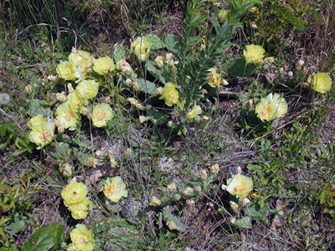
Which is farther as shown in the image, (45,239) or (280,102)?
(280,102)

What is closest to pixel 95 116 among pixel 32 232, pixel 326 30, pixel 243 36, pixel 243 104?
pixel 32 232

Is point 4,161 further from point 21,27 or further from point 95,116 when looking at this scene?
point 21,27

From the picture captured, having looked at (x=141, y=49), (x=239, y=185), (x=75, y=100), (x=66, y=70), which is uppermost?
(x=141, y=49)

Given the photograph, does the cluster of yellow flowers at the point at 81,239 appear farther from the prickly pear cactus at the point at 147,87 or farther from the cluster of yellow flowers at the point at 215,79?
the cluster of yellow flowers at the point at 215,79

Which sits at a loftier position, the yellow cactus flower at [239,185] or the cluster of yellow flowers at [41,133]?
the cluster of yellow flowers at [41,133]

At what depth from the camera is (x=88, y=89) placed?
226cm

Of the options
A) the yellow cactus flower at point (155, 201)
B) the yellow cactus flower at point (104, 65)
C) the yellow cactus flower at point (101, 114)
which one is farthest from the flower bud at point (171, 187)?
the yellow cactus flower at point (104, 65)

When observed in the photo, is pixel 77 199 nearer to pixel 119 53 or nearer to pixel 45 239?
pixel 45 239

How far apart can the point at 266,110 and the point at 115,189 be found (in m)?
1.23

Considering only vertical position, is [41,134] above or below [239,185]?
above

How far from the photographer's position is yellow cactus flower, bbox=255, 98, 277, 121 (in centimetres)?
223

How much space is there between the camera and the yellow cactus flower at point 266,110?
7.32ft

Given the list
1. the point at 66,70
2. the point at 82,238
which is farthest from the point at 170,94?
the point at 82,238

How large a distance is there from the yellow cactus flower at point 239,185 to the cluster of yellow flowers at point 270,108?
1.59ft
